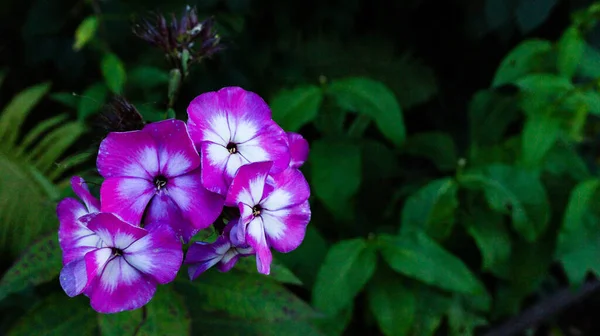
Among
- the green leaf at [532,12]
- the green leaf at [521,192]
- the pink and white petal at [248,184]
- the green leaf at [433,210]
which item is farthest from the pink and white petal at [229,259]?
the green leaf at [532,12]

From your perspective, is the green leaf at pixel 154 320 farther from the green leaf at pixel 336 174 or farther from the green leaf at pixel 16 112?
the green leaf at pixel 16 112

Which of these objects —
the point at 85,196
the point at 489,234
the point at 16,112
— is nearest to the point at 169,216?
the point at 85,196

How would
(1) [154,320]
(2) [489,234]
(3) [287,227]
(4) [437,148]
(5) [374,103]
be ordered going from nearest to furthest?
(3) [287,227] < (1) [154,320] < (5) [374,103] < (2) [489,234] < (4) [437,148]

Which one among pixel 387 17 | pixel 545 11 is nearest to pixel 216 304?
pixel 545 11

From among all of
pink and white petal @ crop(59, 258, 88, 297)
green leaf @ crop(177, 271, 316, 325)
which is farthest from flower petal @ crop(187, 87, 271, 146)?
green leaf @ crop(177, 271, 316, 325)

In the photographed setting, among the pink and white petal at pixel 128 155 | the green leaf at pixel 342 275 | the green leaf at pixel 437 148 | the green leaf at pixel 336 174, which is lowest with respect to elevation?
the green leaf at pixel 342 275

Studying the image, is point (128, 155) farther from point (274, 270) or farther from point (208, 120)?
point (274, 270)

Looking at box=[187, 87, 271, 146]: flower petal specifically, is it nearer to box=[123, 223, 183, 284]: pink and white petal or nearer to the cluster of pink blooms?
the cluster of pink blooms

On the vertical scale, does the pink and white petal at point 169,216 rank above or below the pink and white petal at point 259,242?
above
